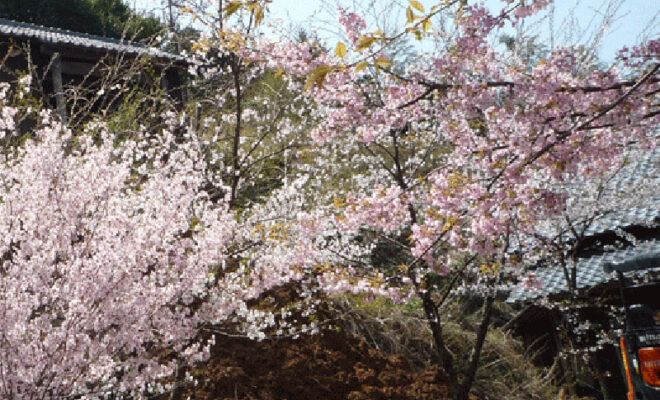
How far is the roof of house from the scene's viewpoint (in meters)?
11.3

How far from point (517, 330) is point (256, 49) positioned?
862 centimetres

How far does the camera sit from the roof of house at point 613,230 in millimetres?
11266

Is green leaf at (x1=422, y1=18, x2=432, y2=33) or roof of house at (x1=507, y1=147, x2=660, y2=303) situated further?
roof of house at (x1=507, y1=147, x2=660, y2=303)

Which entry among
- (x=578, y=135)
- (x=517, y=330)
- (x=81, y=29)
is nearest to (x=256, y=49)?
(x=578, y=135)

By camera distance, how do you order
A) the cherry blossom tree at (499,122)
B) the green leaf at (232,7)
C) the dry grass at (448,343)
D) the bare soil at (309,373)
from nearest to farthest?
the green leaf at (232,7), the cherry blossom tree at (499,122), the bare soil at (309,373), the dry grass at (448,343)

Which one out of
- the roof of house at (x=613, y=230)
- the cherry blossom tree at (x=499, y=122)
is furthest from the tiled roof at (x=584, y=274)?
the cherry blossom tree at (x=499, y=122)

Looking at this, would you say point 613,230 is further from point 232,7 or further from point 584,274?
point 232,7

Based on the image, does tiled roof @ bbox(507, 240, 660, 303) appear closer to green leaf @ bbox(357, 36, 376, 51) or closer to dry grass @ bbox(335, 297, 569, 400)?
dry grass @ bbox(335, 297, 569, 400)

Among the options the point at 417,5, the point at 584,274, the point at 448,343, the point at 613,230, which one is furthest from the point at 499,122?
the point at 613,230

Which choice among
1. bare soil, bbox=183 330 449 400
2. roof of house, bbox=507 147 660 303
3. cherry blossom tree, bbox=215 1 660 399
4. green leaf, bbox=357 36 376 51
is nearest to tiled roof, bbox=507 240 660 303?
roof of house, bbox=507 147 660 303

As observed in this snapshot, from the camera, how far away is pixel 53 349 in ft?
12.6

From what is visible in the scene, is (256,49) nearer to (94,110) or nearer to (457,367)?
(457,367)

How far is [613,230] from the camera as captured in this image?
12.3 m

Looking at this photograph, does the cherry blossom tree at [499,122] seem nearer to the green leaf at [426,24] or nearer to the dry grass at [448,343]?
the green leaf at [426,24]
